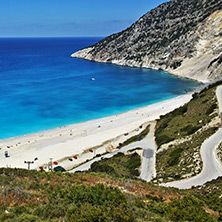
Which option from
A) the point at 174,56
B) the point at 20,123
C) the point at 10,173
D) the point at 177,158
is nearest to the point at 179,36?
the point at 174,56

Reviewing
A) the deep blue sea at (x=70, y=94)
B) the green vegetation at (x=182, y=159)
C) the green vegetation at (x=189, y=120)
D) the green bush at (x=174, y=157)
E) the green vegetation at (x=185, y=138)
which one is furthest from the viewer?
the deep blue sea at (x=70, y=94)

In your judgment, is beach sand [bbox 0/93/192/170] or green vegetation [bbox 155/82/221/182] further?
beach sand [bbox 0/93/192/170]

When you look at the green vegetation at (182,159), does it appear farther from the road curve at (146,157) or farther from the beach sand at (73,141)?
the beach sand at (73,141)

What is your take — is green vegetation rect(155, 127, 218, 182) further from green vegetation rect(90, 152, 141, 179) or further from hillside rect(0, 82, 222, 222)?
green vegetation rect(90, 152, 141, 179)

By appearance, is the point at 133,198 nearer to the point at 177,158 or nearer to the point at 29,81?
the point at 177,158

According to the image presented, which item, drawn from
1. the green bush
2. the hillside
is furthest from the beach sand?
the hillside

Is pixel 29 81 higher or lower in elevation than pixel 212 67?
lower

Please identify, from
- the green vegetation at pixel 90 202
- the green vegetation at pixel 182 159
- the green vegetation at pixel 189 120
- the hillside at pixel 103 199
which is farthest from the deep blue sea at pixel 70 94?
the green vegetation at pixel 90 202
